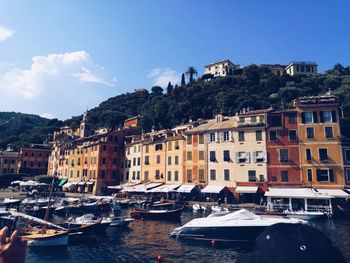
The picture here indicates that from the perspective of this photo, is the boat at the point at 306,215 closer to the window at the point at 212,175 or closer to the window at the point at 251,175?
the window at the point at 251,175

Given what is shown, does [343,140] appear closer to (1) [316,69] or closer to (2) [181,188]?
(2) [181,188]

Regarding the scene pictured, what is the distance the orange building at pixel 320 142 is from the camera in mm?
38469

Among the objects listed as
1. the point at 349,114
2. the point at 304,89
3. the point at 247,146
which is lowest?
the point at 247,146

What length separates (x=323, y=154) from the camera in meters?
39.2

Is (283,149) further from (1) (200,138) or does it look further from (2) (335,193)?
(1) (200,138)

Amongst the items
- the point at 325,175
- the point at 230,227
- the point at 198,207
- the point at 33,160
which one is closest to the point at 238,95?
the point at 325,175

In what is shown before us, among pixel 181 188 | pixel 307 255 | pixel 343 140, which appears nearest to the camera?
pixel 307 255

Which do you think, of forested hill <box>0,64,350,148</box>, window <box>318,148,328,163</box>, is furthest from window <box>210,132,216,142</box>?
forested hill <box>0,64,350,148</box>

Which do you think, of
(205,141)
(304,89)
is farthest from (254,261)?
(304,89)

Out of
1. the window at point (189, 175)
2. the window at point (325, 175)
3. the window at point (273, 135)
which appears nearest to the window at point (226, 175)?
the window at point (189, 175)

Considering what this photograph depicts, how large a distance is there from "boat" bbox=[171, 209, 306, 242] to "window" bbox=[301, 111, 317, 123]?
69.1 ft

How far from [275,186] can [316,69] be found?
92068 mm

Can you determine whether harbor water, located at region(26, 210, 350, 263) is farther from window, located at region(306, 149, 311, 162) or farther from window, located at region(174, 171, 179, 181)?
window, located at region(174, 171, 179, 181)

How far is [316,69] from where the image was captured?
115 m
